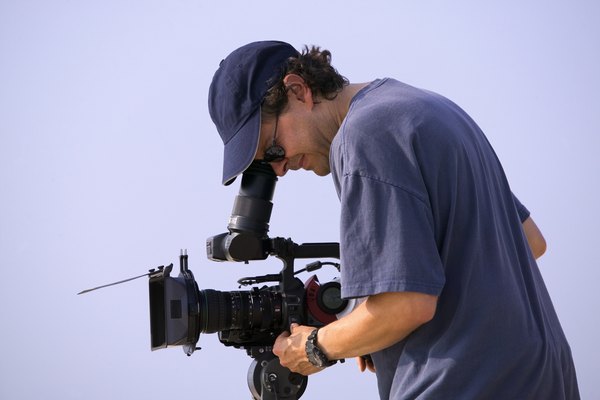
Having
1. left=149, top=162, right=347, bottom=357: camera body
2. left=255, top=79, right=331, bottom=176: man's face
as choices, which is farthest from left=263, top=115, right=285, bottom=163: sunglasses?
left=149, top=162, right=347, bottom=357: camera body

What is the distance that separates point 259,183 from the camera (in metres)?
1.62

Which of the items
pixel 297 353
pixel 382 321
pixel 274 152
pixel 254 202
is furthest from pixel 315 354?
pixel 254 202

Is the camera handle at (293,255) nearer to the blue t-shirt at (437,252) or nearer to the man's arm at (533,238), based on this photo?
the man's arm at (533,238)

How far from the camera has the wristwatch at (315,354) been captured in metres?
1.24

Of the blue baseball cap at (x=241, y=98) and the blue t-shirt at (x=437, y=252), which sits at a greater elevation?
the blue baseball cap at (x=241, y=98)

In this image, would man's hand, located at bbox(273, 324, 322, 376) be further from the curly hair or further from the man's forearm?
the curly hair

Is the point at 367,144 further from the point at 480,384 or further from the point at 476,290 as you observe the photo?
the point at 480,384

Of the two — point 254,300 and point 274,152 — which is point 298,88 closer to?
point 274,152

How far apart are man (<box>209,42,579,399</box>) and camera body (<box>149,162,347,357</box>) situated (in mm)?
478

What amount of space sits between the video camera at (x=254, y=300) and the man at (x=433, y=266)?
480 mm

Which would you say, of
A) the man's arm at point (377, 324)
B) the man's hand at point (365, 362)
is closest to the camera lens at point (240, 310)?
the man's hand at point (365, 362)

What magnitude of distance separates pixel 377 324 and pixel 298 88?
45 centimetres

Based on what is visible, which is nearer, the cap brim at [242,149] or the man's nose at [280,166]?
the cap brim at [242,149]

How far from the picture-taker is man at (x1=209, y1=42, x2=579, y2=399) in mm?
1049
